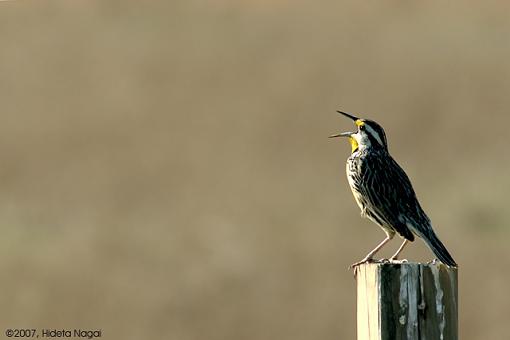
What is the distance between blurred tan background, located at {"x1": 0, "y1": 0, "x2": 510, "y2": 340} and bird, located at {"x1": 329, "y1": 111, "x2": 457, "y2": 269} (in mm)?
2738

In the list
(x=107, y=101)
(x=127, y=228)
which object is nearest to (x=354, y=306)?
(x=127, y=228)

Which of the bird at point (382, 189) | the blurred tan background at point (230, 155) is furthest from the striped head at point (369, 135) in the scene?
the blurred tan background at point (230, 155)

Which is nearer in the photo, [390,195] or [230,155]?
[390,195]

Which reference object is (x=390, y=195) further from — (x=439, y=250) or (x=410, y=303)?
(x=410, y=303)

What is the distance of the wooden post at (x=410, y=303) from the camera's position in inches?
155

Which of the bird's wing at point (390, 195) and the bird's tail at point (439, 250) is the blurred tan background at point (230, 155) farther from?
the bird's tail at point (439, 250)

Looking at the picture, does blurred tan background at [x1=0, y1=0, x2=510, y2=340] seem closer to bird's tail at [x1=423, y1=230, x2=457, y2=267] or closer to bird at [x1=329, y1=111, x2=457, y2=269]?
bird at [x1=329, y1=111, x2=457, y2=269]

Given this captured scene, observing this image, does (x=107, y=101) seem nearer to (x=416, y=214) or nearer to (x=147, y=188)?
(x=147, y=188)

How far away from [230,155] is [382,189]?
7.65 meters

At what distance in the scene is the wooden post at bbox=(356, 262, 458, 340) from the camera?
3945 mm

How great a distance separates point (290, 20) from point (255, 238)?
8.94m

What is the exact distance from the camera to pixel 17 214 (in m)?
12.6

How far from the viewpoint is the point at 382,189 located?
6648mm

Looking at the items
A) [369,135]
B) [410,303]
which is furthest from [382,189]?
[410,303]
